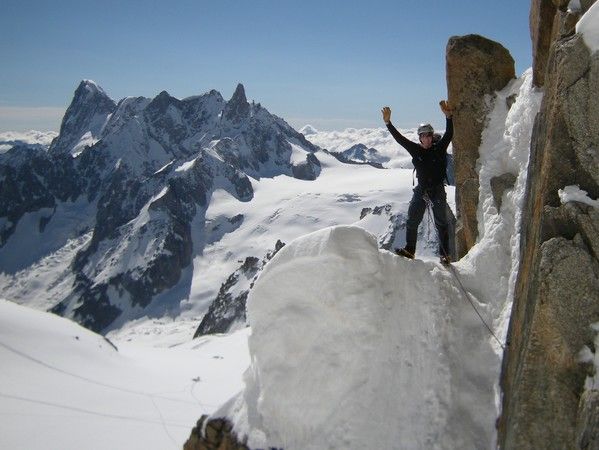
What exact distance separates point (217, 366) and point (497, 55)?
2857cm

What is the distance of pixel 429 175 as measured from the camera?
34.1ft

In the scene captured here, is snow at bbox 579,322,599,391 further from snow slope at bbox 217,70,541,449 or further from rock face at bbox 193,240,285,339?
rock face at bbox 193,240,285,339

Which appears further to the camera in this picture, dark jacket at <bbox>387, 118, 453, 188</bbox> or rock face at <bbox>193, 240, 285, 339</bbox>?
rock face at <bbox>193, 240, 285, 339</bbox>

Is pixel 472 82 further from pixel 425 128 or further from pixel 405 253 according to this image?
pixel 405 253

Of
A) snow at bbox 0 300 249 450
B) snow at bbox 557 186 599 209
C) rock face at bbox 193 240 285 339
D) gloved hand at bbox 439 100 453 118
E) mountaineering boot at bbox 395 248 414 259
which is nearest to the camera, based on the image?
snow at bbox 557 186 599 209

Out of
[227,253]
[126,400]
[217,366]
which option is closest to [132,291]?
[227,253]

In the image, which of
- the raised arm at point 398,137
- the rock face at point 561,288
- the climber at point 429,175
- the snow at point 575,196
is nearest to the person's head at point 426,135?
the climber at point 429,175

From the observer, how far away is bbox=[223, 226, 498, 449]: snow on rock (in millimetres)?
7934

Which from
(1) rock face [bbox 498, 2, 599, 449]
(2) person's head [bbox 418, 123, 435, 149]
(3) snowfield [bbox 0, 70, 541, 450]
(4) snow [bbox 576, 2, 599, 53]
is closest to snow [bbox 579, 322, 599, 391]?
(1) rock face [bbox 498, 2, 599, 449]

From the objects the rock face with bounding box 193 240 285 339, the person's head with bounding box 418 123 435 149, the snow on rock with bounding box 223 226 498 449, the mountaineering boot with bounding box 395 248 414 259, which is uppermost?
the person's head with bounding box 418 123 435 149

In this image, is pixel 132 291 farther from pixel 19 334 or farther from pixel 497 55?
pixel 497 55

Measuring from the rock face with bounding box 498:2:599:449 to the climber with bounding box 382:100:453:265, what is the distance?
2.85 m

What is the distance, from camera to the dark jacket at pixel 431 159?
10.2 meters

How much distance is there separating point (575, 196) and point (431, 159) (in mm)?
3812
